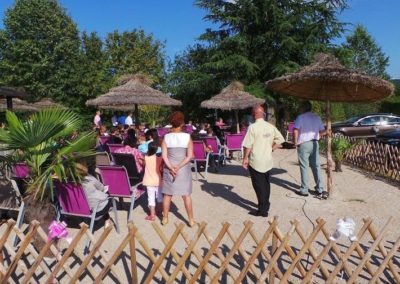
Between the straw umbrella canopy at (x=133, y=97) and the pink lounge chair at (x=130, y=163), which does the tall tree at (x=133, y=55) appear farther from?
the pink lounge chair at (x=130, y=163)

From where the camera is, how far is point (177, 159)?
549 cm

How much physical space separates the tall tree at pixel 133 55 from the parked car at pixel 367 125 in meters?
13.3

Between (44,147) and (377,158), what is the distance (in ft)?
27.6

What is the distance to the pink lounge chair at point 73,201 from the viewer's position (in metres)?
4.80

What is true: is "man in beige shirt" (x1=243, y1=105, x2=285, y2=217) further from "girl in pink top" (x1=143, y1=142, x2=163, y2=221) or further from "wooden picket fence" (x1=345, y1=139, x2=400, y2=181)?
"wooden picket fence" (x1=345, y1=139, x2=400, y2=181)

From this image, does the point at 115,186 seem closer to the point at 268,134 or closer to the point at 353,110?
the point at 268,134

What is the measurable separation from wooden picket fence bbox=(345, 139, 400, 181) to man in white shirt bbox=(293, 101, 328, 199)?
2860 mm

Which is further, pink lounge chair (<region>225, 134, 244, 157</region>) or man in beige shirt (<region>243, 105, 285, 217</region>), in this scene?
pink lounge chair (<region>225, 134, 244, 157</region>)

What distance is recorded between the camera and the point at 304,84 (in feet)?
24.9

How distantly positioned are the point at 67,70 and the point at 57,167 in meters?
28.7

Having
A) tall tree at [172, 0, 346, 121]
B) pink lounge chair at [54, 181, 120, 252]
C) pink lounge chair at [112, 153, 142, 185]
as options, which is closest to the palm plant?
pink lounge chair at [54, 181, 120, 252]

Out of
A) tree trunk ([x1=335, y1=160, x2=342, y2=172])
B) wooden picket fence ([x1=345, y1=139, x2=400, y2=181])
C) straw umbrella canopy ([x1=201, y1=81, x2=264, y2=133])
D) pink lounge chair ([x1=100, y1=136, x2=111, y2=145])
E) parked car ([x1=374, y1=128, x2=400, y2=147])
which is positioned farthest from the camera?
straw umbrella canopy ([x1=201, y1=81, x2=264, y2=133])

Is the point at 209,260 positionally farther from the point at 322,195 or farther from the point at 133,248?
the point at 322,195

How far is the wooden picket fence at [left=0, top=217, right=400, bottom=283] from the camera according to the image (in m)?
3.35
